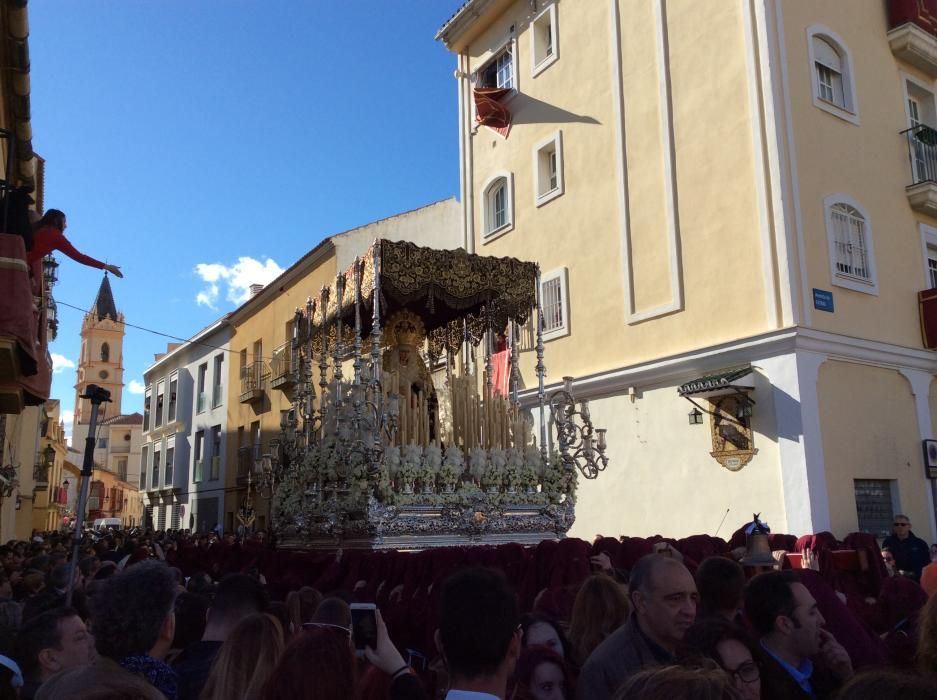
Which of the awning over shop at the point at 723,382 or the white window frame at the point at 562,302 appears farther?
the white window frame at the point at 562,302

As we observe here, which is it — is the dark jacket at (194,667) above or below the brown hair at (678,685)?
below

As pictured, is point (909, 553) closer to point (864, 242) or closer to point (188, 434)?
point (864, 242)

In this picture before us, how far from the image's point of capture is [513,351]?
10539 mm

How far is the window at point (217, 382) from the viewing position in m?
28.1

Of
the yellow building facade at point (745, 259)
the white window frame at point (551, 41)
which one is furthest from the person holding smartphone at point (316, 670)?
the white window frame at point (551, 41)

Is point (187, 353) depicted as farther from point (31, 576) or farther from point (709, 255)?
point (31, 576)

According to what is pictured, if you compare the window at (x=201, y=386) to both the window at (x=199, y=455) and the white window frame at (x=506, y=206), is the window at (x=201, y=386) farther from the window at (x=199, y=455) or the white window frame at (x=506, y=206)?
the white window frame at (x=506, y=206)

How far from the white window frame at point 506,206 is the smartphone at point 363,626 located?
1326 centimetres

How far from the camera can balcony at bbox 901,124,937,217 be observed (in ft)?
41.1

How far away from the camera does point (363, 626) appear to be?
2.97m

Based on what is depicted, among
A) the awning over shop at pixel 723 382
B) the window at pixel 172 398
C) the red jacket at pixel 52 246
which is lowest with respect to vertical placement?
the awning over shop at pixel 723 382

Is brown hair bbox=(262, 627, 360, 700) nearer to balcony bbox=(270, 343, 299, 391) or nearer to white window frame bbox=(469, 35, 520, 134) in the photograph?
white window frame bbox=(469, 35, 520, 134)

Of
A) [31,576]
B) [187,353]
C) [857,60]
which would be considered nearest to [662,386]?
[857,60]

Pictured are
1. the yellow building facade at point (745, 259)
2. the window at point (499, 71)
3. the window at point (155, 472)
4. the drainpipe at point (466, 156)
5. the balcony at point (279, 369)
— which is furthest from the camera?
the window at point (155, 472)
